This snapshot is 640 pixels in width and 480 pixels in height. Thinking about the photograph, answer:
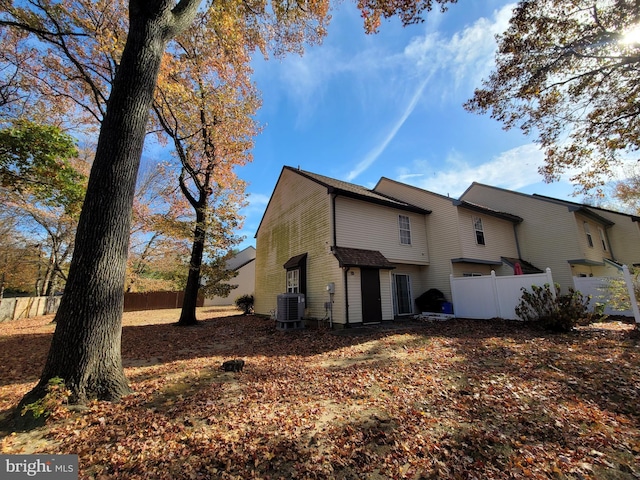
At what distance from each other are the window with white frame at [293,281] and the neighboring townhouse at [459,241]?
637cm

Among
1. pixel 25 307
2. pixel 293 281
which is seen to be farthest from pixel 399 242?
pixel 25 307

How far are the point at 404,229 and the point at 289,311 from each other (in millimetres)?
7505

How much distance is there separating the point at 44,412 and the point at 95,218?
2.62 metres

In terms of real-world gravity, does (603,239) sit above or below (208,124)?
below

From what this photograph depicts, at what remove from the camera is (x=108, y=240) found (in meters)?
4.19

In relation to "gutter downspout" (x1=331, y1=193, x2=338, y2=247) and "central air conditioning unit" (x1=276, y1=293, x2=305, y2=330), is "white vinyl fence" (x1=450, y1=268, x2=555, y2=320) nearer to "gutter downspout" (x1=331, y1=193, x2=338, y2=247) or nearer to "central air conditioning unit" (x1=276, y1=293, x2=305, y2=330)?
"gutter downspout" (x1=331, y1=193, x2=338, y2=247)

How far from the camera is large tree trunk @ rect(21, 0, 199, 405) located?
12.4 ft

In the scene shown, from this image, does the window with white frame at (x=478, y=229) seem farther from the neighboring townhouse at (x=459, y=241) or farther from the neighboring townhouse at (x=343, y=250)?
the neighboring townhouse at (x=343, y=250)

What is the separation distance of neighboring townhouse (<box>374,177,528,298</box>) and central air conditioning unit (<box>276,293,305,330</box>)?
22.5ft

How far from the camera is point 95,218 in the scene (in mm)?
4164

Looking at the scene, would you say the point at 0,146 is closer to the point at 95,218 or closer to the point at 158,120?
the point at 95,218

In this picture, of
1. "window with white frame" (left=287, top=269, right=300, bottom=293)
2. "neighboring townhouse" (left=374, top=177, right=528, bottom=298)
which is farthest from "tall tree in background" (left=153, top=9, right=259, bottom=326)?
"neighboring townhouse" (left=374, top=177, right=528, bottom=298)

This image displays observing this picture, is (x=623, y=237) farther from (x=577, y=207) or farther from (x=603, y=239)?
(x=577, y=207)

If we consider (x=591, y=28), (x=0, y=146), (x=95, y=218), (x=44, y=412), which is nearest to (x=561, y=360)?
(x=44, y=412)
